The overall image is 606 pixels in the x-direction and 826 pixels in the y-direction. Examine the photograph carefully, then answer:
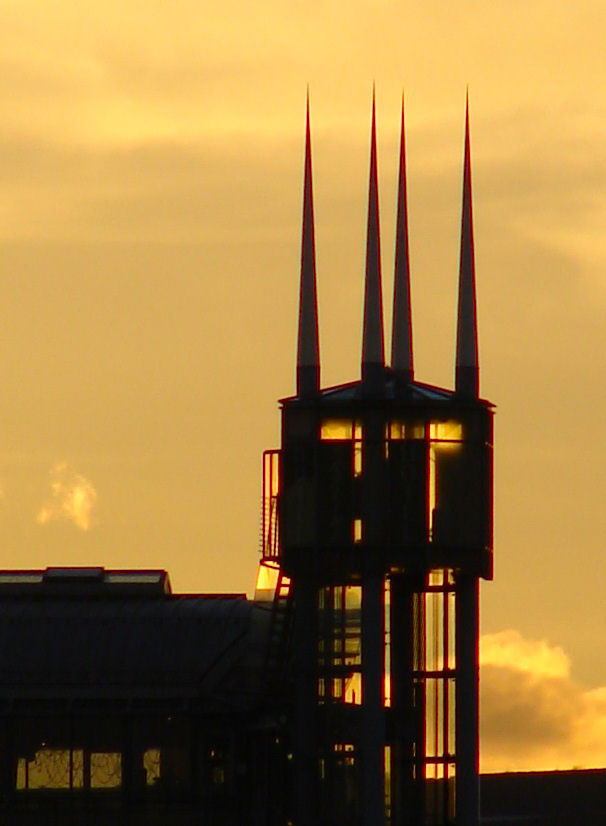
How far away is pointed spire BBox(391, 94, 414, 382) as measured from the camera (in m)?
139

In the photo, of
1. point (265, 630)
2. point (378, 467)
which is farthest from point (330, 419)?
point (265, 630)

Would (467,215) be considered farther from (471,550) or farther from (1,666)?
(1,666)

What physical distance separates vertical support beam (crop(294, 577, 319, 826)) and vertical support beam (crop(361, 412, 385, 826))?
2470 mm

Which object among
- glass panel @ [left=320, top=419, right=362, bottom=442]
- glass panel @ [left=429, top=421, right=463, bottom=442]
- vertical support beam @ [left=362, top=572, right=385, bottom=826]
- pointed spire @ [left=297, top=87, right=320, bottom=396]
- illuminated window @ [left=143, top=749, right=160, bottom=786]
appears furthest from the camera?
illuminated window @ [left=143, top=749, right=160, bottom=786]

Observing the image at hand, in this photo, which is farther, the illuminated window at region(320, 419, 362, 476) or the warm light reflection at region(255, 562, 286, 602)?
the warm light reflection at region(255, 562, 286, 602)

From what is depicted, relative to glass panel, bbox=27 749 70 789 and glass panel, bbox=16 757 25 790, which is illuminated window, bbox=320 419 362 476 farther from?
glass panel, bbox=16 757 25 790

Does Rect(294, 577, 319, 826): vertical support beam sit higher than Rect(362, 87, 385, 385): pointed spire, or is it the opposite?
Rect(362, 87, 385, 385): pointed spire

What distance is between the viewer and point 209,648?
142 m

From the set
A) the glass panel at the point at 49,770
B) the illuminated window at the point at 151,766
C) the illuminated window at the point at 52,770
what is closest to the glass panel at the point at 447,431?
the illuminated window at the point at 151,766

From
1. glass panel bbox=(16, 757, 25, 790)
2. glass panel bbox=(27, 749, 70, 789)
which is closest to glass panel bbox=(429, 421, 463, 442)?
glass panel bbox=(27, 749, 70, 789)

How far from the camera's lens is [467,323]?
13838 cm

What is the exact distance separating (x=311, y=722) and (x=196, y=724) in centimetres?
660

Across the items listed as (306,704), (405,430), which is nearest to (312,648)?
(306,704)

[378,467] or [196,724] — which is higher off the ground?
[378,467]
